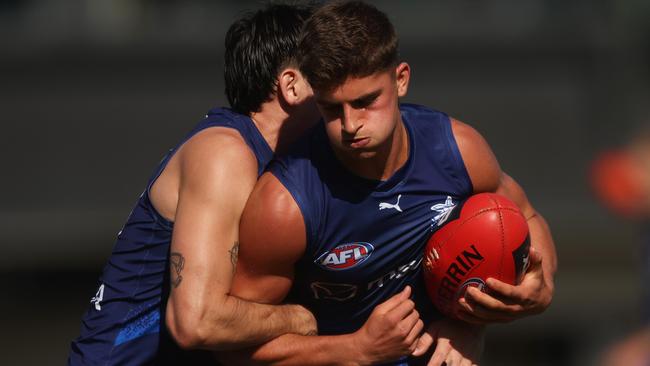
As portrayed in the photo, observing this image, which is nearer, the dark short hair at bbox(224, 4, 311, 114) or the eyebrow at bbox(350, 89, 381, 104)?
the eyebrow at bbox(350, 89, 381, 104)

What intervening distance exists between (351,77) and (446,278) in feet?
3.35

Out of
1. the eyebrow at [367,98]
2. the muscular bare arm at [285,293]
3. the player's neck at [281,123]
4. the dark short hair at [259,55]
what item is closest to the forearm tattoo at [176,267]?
the muscular bare arm at [285,293]

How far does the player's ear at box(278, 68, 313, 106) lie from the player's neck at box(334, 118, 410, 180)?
0.40 metres

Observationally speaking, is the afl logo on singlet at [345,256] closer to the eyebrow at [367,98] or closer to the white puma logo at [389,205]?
the white puma logo at [389,205]

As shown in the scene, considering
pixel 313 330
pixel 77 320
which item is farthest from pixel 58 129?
pixel 313 330

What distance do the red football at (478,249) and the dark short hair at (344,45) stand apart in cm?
78

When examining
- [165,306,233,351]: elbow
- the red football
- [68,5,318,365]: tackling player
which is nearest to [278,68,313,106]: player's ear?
[68,5,318,365]: tackling player

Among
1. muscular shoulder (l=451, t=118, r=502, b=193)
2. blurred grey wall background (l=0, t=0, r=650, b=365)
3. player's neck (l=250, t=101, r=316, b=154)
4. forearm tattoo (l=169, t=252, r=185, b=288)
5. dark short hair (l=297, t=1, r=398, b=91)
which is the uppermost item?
dark short hair (l=297, t=1, r=398, b=91)

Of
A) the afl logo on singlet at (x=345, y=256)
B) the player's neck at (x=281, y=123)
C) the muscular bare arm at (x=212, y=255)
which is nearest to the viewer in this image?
the muscular bare arm at (x=212, y=255)

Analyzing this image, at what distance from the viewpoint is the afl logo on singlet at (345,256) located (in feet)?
17.6

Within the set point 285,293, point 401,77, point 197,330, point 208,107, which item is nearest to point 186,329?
point 197,330

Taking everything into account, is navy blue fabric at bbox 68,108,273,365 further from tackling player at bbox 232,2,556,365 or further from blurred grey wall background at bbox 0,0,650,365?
blurred grey wall background at bbox 0,0,650,365

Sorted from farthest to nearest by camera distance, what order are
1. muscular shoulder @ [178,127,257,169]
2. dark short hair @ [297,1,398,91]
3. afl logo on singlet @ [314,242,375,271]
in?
1. afl logo on singlet @ [314,242,375,271]
2. muscular shoulder @ [178,127,257,169]
3. dark short hair @ [297,1,398,91]

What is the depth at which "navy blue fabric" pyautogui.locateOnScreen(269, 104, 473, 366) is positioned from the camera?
5.30 m
